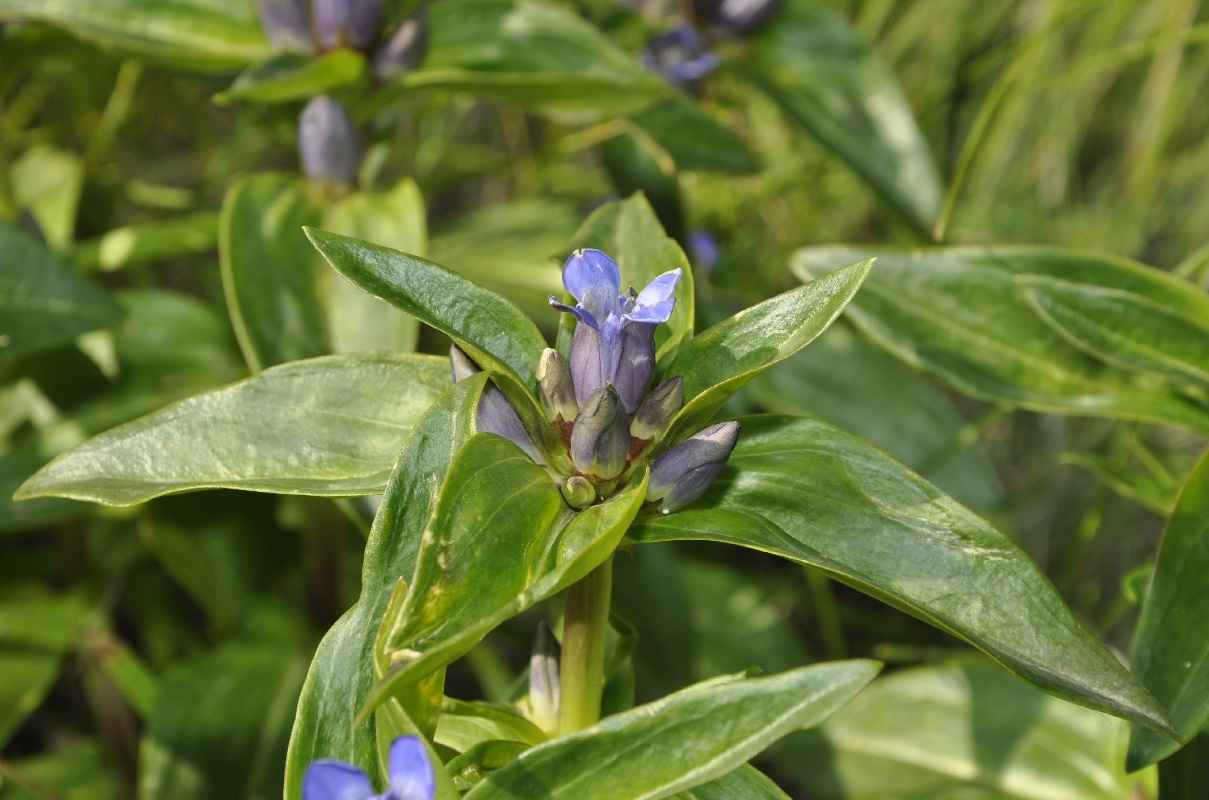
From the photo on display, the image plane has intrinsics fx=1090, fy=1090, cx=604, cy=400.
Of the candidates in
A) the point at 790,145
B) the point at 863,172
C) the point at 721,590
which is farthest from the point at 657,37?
the point at 721,590

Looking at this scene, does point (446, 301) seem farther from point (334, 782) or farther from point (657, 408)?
point (334, 782)

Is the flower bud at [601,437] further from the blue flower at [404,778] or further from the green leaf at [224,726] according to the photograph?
the green leaf at [224,726]

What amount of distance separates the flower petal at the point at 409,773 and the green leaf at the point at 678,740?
3.7 inches

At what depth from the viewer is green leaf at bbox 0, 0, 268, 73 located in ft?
4.37

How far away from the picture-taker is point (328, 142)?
1366 millimetres

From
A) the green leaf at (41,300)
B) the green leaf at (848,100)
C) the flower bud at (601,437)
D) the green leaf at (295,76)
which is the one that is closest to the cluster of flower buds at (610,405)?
the flower bud at (601,437)

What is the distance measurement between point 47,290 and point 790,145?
1.59 meters

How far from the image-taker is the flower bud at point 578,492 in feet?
2.55

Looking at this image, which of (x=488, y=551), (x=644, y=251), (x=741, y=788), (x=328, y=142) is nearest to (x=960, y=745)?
(x=741, y=788)

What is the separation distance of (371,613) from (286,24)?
91cm

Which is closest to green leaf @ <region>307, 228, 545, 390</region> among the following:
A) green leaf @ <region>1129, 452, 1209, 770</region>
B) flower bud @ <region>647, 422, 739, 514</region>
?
flower bud @ <region>647, 422, 739, 514</region>

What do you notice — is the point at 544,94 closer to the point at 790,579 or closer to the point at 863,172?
the point at 863,172

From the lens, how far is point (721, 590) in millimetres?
1856

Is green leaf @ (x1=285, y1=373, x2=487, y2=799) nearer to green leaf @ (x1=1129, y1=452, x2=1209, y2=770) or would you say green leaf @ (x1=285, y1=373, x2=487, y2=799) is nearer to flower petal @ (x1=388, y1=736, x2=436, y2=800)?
flower petal @ (x1=388, y1=736, x2=436, y2=800)
